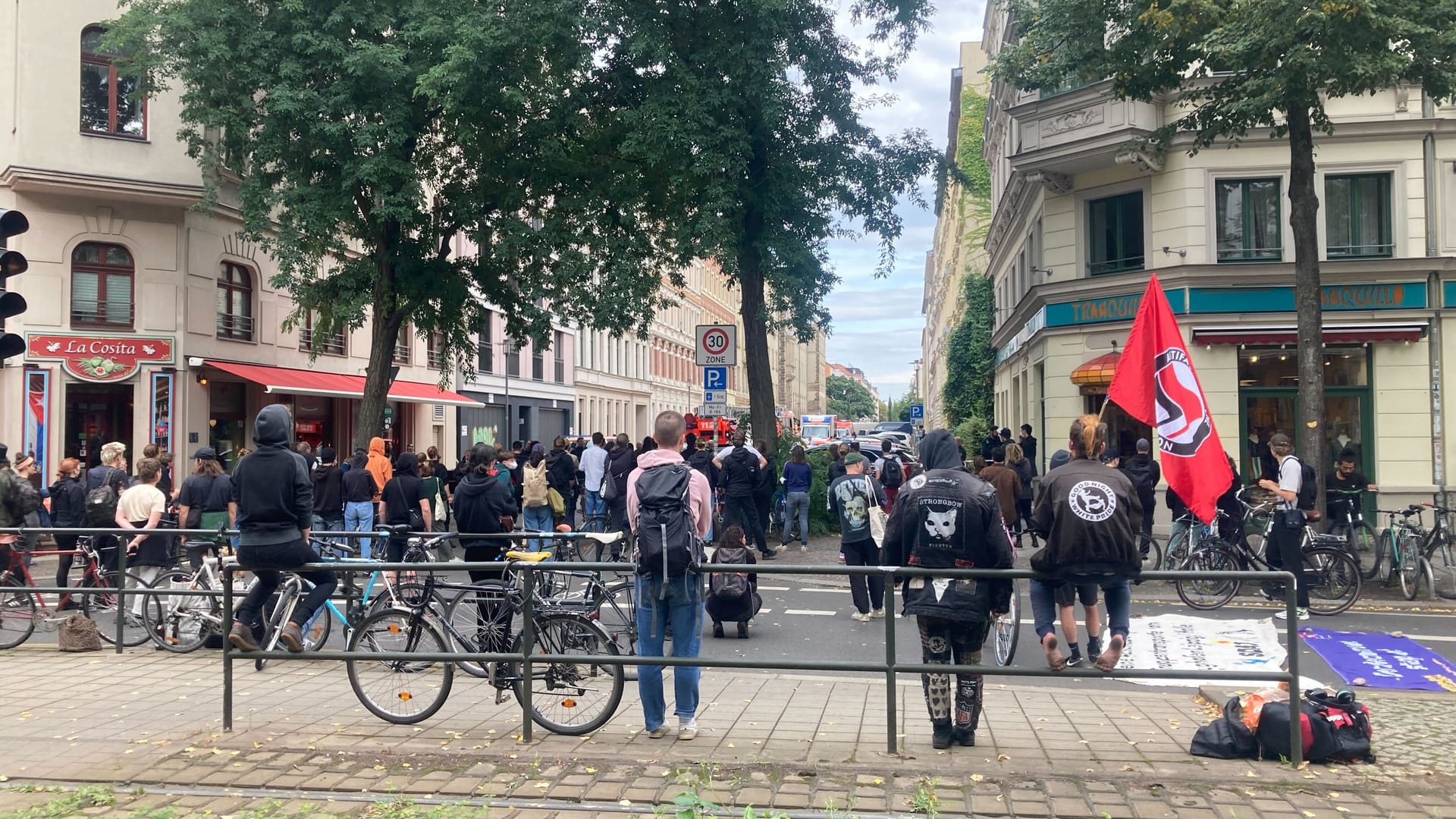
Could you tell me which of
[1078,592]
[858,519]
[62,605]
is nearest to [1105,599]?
[1078,592]

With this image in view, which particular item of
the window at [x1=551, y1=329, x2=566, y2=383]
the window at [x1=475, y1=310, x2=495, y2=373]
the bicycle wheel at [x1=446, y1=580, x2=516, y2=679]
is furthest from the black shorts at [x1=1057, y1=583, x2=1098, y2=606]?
the window at [x1=551, y1=329, x2=566, y2=383]

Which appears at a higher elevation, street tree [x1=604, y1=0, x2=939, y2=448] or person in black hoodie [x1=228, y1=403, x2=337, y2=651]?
street tree [x1=604, y1=0, x2=939, y2=448]

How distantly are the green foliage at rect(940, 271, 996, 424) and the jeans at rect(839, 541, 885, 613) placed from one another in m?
28.8

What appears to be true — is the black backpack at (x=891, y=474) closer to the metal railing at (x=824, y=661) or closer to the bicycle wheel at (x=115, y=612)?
the metal railing at (x=824, y=661)

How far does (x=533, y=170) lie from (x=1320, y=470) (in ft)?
47.8

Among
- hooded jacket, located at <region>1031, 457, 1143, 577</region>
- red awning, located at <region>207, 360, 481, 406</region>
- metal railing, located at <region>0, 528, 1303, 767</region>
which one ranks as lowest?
metal railing, located at <region>0, 528, 1303, 767</region>

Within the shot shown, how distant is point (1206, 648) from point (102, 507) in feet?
34.1

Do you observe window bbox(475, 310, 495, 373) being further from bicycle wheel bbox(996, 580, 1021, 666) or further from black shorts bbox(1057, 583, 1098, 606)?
black shorts bbox(1057, 583, 1098, 606)

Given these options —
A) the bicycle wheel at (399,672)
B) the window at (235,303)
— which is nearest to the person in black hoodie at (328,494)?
the bicycle wheel at (399,672)

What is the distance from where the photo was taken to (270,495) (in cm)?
697

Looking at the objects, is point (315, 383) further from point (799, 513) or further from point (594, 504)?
point (799, 513)

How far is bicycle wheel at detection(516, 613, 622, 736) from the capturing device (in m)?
6.41

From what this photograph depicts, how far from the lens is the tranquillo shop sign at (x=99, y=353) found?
2170 cm

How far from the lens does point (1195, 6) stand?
44.2 ft
